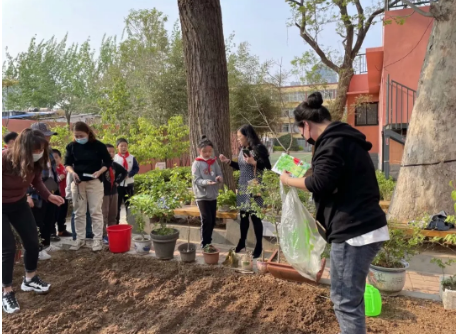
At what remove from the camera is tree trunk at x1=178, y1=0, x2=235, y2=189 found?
5.64 m

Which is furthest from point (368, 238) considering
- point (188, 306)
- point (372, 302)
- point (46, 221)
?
point (46, 221)

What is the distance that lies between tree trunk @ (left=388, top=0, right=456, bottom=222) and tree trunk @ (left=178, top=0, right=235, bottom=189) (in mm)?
2836

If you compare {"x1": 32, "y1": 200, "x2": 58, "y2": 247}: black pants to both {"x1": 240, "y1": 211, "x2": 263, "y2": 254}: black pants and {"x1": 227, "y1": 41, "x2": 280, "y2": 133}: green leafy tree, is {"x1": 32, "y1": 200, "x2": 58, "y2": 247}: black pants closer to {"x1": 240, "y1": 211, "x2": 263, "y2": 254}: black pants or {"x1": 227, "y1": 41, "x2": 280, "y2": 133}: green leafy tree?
{"x1": 240, "y1": 211, "x2": 263, "y2": 254}: black pants

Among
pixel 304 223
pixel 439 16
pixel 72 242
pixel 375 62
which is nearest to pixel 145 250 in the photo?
pixel 72 242

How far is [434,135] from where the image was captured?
4.71 metres

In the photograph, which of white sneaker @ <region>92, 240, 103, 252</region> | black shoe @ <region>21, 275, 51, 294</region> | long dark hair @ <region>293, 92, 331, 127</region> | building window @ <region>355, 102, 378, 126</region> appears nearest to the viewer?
long dark hair @ <region>293, 92, 331, 127</region>

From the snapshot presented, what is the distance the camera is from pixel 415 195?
4.86 m

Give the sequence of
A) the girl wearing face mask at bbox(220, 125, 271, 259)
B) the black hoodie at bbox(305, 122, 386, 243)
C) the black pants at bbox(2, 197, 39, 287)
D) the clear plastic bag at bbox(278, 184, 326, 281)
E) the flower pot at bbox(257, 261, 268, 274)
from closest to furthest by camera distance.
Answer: the black hoodie at bbox(305, 122, 386, 243)
the clear plastic bag at bbox(278, 184, 326, 281)
the black pants at bbox(2, 197, 39, 287)
the flower pot at bbox(257, 261, 268, 274)
the girl wearing face mask at bbox(220, 125, 271, 259)

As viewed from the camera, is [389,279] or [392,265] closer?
[389,279]

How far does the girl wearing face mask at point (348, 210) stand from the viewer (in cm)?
200

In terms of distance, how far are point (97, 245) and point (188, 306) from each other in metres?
2.14

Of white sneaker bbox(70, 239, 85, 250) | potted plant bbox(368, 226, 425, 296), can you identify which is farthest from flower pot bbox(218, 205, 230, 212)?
potted plant bbox(368, 226, 425, 296)

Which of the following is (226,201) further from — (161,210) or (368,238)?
(368,238)

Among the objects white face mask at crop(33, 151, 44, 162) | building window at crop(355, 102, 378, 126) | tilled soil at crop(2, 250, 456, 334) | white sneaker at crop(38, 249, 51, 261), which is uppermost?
building window at crop(355, 102, 378, 126)
